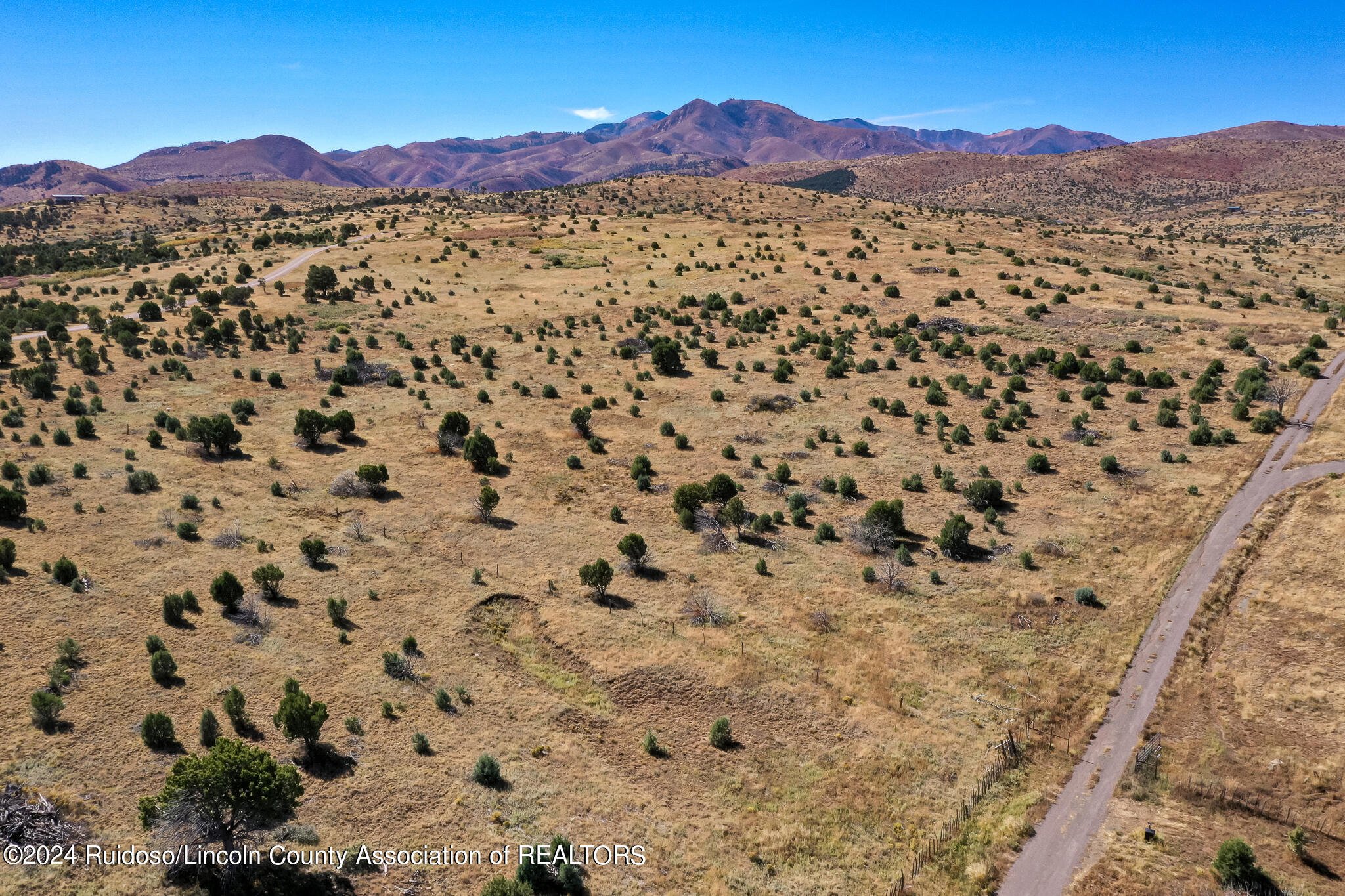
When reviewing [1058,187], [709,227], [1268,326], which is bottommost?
[1268,326]

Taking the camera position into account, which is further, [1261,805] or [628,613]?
[628,613]

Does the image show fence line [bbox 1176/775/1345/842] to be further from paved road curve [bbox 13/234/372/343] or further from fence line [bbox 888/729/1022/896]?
paved road curve [bbox 13/234/372/343]

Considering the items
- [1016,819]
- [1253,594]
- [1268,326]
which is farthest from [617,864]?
Answer: [1268,326]

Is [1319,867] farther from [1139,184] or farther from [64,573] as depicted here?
[1139,184]

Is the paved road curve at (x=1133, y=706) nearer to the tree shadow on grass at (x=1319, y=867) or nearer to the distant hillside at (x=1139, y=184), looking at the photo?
the tree shadow on grass at (x=1319, y=867)

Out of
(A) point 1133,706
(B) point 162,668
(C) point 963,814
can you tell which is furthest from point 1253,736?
(B) point 162,668

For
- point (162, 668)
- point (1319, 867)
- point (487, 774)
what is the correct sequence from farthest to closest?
point (162, 668) → point (487, 774) → point (1319, 867)

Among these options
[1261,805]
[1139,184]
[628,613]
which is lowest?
[1261,805]

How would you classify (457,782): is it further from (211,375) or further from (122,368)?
(122,368)
